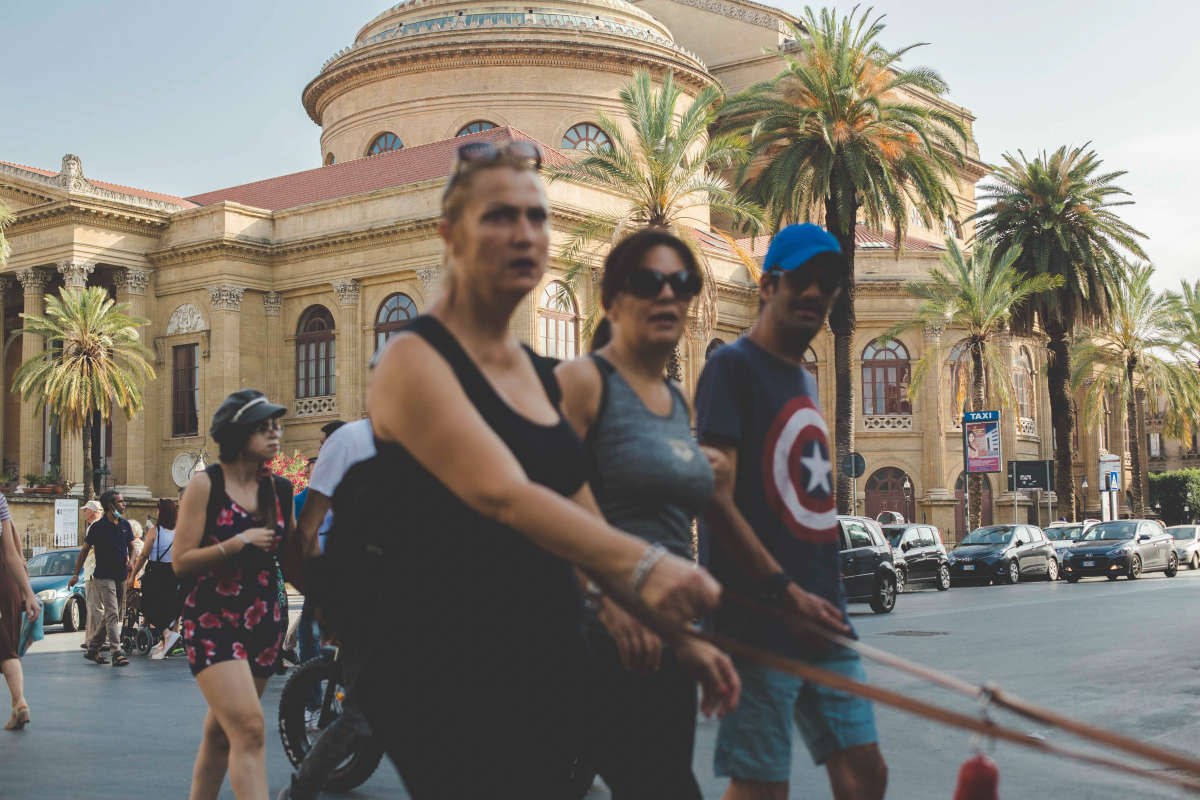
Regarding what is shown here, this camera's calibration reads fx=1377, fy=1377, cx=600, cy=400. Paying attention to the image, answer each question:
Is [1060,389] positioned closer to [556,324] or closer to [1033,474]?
[1033,474]

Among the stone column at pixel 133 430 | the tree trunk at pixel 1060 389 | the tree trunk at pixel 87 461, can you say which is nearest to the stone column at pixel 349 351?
the stone column at pixel 133 430

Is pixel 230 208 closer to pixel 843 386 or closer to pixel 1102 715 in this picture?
pixel 843 386

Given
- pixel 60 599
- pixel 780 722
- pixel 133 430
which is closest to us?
pixel 780 722

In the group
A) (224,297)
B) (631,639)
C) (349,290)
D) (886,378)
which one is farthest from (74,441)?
(631,639)

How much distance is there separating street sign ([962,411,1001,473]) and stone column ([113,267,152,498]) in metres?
25.1

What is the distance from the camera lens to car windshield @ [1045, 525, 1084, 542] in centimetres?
3844

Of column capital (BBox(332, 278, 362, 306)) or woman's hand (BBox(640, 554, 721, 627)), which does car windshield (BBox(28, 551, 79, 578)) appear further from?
woman's hand (BBox(640, 554, 721, 627))

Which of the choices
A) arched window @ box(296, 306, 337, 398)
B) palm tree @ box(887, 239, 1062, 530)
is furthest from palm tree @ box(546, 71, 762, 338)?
arched window @ box(296, 306, 337, 398)

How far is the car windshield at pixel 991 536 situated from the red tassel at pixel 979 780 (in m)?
32.0

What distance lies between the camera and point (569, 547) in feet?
8.30

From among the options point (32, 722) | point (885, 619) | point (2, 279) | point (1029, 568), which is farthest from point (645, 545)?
point (2, 279)

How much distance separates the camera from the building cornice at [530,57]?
49.4m

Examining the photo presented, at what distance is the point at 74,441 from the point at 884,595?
96.7 feet

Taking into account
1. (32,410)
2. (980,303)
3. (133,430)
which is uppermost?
(980,303)
